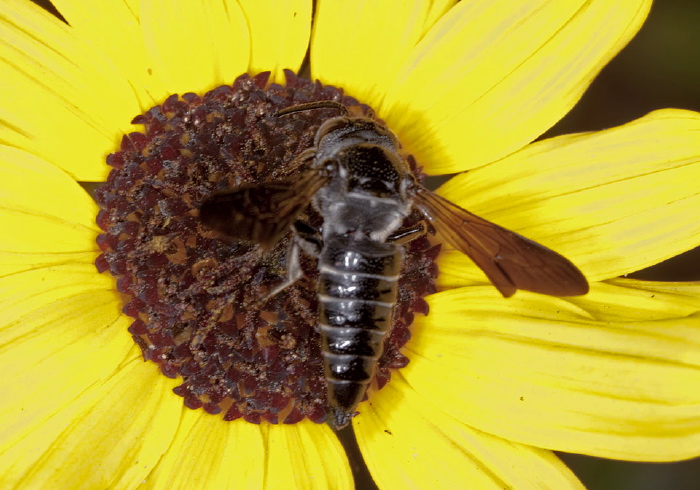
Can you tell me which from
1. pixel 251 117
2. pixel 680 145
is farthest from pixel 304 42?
pixel 680 145

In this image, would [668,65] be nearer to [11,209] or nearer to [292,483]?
[292,483]

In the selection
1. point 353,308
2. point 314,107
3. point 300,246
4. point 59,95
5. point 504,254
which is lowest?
point 353,308

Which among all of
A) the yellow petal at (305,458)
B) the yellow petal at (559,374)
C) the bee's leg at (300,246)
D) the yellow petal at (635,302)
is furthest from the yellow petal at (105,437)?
the yellow petal at (635,302)

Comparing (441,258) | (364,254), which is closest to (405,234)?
(364,254)

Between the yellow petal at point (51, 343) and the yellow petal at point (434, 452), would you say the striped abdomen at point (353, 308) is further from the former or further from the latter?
the yellow petal at point (51, 343)

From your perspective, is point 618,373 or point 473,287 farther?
point 473,287

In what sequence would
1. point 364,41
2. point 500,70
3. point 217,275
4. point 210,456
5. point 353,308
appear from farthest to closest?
1. point 364,41
2. point 500,70
3. point 210,456
4. point 217,275
5. point 353,308

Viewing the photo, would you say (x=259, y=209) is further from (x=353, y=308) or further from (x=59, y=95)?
(x=59, y=95)
